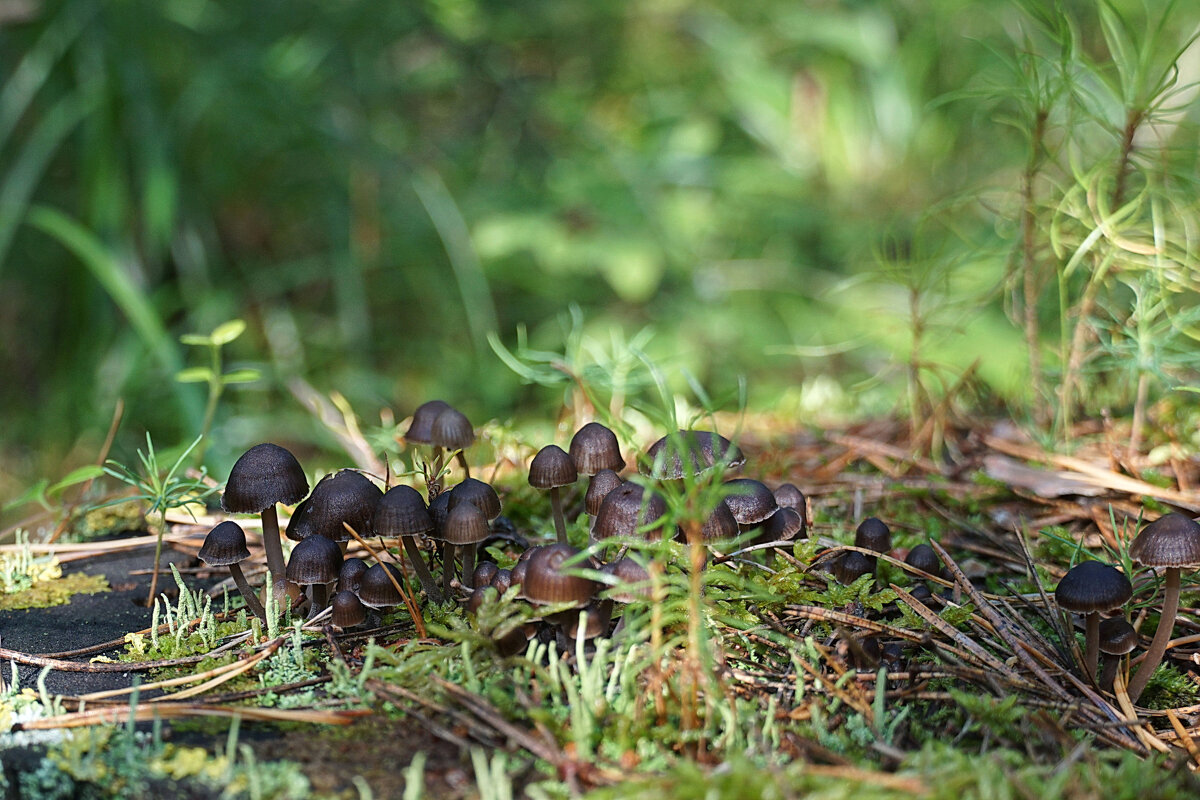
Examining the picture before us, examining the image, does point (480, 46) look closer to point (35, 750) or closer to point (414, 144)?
point (414, 144)

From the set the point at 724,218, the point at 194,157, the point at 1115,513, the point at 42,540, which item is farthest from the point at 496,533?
the point at 194,157

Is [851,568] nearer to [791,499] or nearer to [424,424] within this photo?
[791,499]

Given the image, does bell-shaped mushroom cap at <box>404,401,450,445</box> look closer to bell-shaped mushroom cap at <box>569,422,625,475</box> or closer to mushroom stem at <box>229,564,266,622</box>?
bell-shaped mushroom cap at <box>569,422,625,475</box>

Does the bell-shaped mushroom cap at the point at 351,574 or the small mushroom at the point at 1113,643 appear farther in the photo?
the bell-shaped mushroom cap at the point at 351,574

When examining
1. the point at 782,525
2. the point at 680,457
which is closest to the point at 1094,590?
the point at 782,525

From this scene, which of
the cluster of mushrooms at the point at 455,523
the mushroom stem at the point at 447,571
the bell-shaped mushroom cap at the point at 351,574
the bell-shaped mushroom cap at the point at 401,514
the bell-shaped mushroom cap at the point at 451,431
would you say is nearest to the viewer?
the cluster of mushrooms at the point at 455,523

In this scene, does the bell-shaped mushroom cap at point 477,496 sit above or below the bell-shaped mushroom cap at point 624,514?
above

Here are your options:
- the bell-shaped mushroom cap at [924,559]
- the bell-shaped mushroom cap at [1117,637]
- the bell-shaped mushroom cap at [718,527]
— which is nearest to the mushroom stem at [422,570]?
the bell-shaped mushroom cap at [718,527]

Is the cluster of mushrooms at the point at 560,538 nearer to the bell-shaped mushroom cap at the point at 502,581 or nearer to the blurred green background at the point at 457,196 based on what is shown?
the bell-shaped mushroom cap at the point at 502,581

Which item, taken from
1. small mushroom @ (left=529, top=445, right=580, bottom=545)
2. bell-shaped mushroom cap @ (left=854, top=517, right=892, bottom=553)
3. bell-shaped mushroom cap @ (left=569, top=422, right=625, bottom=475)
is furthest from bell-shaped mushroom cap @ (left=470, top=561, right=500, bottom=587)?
bell-shaped mushroom cap @ (left=854, top=517, right=892, bottom=553)
